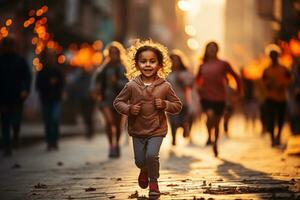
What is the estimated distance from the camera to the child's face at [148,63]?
288 inches

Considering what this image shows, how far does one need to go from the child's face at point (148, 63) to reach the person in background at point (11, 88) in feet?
21.4

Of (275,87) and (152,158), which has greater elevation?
(275,87)

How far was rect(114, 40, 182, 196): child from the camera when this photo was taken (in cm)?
730

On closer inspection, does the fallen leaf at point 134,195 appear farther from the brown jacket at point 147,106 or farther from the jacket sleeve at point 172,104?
the jacket sleeve at point 172,104

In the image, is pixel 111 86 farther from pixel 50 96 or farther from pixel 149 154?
pixel 149 154

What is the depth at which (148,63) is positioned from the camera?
732cm

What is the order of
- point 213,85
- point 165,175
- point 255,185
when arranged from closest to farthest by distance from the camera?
point 255,185 → point 165,175 → point 213,85

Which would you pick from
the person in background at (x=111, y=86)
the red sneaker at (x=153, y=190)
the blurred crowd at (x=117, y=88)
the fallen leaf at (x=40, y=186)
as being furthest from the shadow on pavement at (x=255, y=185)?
the person in background at (x=111, y=86)

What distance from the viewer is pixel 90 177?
930cm

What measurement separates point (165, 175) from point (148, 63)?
2.32 metres

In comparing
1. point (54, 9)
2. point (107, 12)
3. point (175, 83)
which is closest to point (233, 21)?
point (107, 12)

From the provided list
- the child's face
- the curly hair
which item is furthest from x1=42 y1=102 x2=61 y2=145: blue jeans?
the child's face

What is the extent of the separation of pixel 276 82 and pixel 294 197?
8.31m

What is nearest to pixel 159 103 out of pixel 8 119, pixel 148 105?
pixel 148 105
